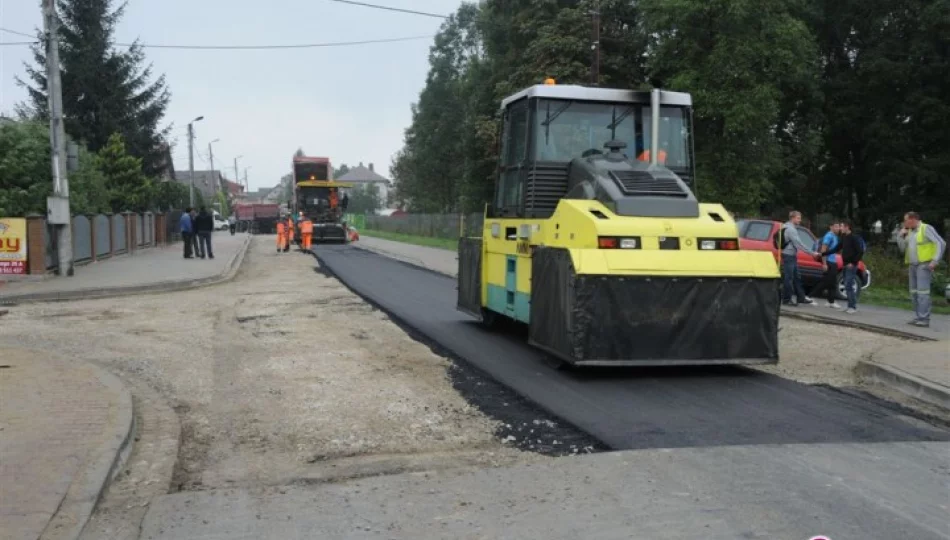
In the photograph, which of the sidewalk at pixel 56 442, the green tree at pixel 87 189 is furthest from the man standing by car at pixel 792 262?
the green tree at pixel 87 189

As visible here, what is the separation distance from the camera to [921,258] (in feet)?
43.7

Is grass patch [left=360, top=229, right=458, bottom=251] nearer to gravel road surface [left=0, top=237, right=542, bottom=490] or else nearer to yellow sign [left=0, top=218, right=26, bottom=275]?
yellow sign [left=0, top=218, right=26, bottom=275]

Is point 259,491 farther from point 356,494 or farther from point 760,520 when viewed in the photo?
point 760,520

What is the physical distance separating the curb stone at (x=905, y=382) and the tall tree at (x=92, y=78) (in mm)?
41600

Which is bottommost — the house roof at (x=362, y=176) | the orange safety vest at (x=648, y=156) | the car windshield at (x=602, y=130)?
the orange safety vest at (x=648, y=156)

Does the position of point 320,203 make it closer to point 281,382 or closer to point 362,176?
point 281,382

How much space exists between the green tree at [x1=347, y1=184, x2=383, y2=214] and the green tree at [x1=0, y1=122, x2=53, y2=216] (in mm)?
111674

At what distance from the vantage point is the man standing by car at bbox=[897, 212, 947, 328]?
1322cm

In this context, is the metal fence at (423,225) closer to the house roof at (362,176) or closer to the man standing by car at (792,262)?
the man standing by car at (792,262)

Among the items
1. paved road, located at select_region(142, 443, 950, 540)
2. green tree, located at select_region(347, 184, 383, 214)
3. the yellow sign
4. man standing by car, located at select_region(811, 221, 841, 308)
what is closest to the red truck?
the yellow sign

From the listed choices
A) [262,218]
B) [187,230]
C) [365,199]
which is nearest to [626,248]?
[187,230]

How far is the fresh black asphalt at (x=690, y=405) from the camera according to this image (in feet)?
23.0

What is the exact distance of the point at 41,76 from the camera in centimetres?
4478

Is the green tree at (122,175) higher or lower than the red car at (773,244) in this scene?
higher
